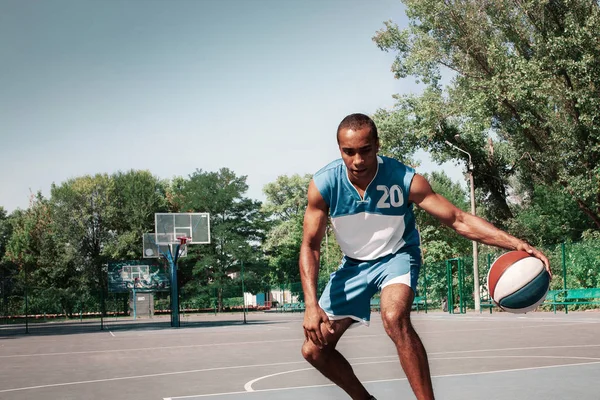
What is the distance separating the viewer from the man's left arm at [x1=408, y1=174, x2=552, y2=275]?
4.32 metres

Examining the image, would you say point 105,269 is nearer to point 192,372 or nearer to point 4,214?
point 4,214

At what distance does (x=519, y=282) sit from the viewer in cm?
460

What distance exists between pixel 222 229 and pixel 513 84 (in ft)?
147

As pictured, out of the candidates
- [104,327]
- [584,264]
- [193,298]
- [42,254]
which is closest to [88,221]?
[42,254]

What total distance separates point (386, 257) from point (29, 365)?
9.37 m

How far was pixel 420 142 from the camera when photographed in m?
35.5

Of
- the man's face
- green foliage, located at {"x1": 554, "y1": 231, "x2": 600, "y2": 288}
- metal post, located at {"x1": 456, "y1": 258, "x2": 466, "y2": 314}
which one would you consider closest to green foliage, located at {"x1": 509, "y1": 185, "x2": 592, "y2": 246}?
metal post, located at {"x1": 456, "y1": 258, "x2": 466, "y2": 314}

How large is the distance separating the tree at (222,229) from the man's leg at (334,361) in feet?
201

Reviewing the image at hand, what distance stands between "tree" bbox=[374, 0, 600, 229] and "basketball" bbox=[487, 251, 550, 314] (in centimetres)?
2238

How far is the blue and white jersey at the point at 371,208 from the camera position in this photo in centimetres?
451

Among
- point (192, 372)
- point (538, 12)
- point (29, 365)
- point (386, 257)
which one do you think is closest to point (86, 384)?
point (192, 372)

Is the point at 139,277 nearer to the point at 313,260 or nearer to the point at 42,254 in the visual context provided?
the point at 42,254

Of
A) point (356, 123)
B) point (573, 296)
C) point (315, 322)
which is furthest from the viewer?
point (573, 296)

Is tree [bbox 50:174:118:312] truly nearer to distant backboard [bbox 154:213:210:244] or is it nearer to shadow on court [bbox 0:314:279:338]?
shadow on court [bbox 0:314:279:338]
